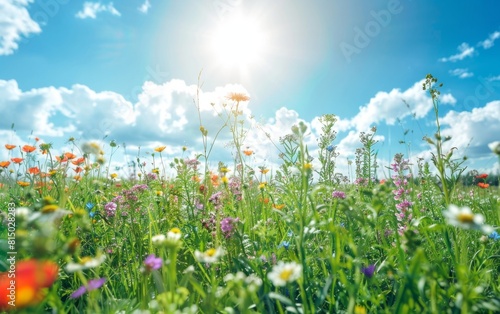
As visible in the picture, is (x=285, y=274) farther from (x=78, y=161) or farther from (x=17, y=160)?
(x=17, y=160)

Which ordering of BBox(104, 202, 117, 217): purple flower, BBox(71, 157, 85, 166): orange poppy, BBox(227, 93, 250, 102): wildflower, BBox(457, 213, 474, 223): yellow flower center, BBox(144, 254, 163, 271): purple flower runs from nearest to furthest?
BBox(457, 213, 474, 223): yellow flower center < BBox(144, 254, 163, 271): purple flower < BBox(104, 202, 117, 217): purple flower < BBox(227, 93, 250, 102): wildflower < BBox(71, 157, 85, 166): orange poppy

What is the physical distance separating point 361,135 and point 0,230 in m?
3.20

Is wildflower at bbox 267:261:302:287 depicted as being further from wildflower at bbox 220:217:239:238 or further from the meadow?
wildflower at bbox 220:217:239:238

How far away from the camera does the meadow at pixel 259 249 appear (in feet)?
3.37

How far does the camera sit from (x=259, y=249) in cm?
196

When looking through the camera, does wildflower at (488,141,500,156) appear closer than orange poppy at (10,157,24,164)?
Yes

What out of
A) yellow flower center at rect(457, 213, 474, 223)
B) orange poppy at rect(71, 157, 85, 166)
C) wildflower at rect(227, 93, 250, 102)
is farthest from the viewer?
orange poppy at rect(71, 157, 85, 166)

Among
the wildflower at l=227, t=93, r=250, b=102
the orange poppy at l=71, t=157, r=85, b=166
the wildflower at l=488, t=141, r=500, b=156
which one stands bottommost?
the wildflower at l=488, t=141, r=500, b=156

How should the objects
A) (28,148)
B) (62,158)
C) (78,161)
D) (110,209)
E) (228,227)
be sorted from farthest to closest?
(28,148), (78,161), (62,158), (110,209), (228,227)

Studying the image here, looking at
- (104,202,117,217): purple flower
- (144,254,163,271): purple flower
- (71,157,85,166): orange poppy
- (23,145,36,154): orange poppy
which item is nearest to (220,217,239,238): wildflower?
(144,254,163,271): purple flower

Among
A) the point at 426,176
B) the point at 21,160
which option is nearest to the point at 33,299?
the point at 426,176

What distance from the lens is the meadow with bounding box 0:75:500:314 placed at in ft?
3.37

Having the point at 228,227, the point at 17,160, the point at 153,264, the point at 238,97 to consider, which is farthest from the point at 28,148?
the point at 153,264

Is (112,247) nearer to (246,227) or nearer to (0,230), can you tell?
(0,230)
